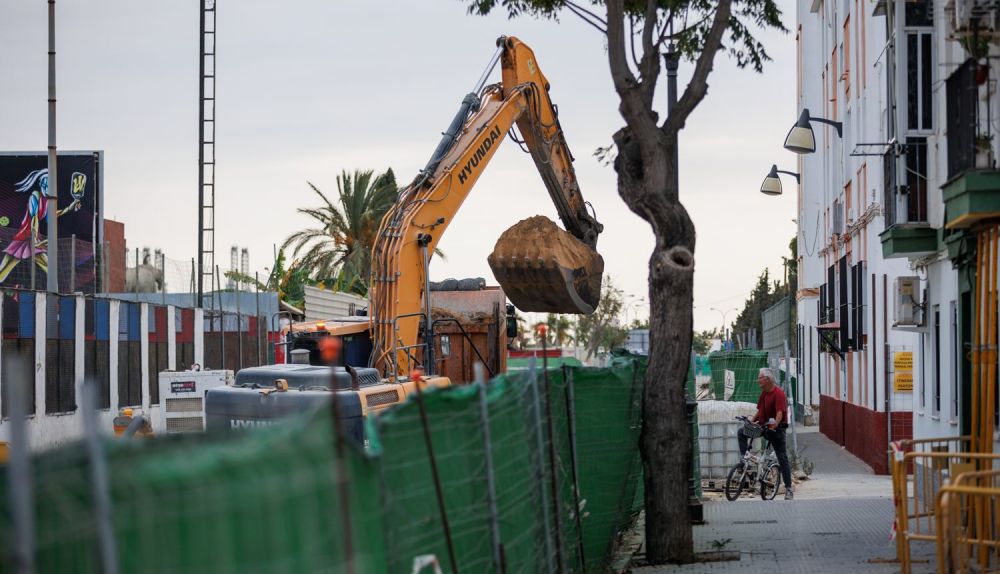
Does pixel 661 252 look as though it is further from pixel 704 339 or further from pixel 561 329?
pixel 704 339

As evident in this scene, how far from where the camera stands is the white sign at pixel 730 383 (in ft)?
98.3

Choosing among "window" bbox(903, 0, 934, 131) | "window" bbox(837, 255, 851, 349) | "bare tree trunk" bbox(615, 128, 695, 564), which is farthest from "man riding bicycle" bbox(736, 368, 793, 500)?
"window" bbox(837, 255, 851, 349)

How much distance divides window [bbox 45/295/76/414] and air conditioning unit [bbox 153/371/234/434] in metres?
2.46

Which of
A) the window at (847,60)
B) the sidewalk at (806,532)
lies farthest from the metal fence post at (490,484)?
the window at (847,60)

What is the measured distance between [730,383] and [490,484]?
929 inches

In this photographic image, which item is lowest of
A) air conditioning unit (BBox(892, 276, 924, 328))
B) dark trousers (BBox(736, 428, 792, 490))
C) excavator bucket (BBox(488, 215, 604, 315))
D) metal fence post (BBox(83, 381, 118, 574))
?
dark trousers (BBox(736, 428, 792, 490))

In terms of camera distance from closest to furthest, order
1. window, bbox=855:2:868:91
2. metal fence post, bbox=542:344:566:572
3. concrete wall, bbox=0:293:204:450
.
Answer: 1. metal fence post, bbox=542:344:566:572
2. concrete wall, bbox=0:293:204:450
3. window, bbox=855:2:868:91

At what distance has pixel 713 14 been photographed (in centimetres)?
1432

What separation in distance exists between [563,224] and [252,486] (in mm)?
18801

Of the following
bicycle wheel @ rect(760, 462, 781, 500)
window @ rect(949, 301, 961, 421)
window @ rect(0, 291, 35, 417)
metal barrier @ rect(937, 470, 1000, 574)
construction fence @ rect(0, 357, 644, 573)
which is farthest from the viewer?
window @ rect(0, 291, 35, 417)

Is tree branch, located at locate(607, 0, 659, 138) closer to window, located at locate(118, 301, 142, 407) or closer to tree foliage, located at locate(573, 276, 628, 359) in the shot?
window, located at locate(118, 301, 142, 407)

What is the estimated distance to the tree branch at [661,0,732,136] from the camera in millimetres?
12711

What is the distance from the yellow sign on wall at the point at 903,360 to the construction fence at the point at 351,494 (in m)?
12.0

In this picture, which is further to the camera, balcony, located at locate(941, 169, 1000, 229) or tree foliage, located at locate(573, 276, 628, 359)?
tree foliage, located at locate(573, 276, 628, 359)
